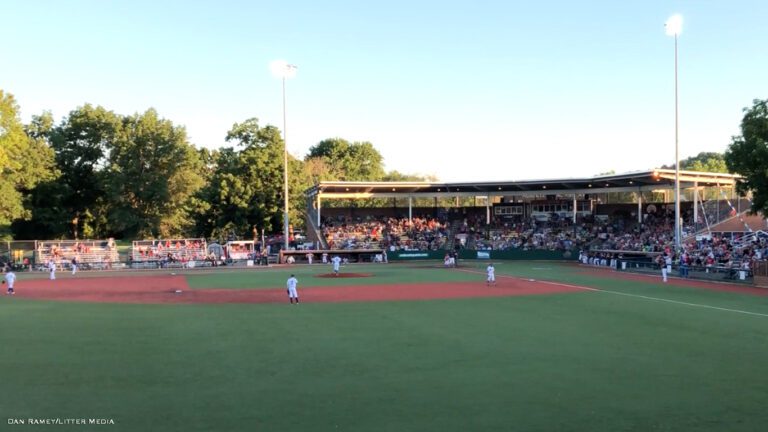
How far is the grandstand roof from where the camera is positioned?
2157 inches

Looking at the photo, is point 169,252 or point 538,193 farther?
point 538,193

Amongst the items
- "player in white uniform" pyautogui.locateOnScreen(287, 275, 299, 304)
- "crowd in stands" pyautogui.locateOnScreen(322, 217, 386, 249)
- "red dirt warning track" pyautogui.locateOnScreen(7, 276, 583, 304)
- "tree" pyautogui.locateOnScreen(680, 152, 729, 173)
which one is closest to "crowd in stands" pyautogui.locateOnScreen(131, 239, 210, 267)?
"crowd in stands" pyautogui.locateOnScreen(322, 217, 386, 249)

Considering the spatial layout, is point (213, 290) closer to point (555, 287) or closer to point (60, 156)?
point (555, 287)

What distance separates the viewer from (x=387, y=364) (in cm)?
1267

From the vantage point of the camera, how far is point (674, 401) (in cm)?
975

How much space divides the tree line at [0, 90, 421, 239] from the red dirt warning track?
32899mm

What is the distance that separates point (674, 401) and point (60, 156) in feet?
239

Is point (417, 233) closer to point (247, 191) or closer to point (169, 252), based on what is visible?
point (247, 191)

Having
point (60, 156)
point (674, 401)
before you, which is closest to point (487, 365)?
point (674, 401)

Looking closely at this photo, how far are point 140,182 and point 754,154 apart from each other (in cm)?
5884

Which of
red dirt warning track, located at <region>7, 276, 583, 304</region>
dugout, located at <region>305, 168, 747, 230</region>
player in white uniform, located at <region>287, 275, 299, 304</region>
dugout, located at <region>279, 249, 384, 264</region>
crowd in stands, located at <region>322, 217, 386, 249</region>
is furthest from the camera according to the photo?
crowd in stands, located at <region>322, 217, 386, 249</region>

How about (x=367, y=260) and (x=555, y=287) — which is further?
(x=367, y=260)

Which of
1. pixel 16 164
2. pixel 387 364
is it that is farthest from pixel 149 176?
pixel 387 364

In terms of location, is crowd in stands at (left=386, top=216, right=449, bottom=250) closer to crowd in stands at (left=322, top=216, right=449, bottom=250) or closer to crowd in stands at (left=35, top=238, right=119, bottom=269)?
crowd in stands at (left=322, top=216, right=449, bottom=250)
